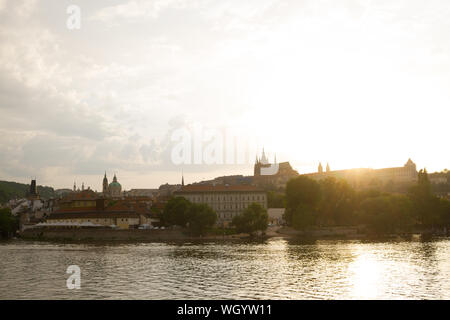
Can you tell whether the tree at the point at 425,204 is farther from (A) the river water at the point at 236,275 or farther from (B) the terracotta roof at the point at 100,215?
(B) the terracotta roof at the point at 100,215

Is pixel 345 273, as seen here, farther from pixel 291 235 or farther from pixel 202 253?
pixel 291 235

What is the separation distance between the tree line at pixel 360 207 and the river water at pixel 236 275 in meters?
40.2

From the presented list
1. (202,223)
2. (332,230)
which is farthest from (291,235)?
(202,223)

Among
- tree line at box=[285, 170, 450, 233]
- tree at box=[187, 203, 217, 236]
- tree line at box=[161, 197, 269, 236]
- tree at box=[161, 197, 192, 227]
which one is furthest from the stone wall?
tree line at box=[285, 170, 450, 233]

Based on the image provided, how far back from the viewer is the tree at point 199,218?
10319 cm

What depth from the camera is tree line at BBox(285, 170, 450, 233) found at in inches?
4203

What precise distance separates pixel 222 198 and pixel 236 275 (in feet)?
356

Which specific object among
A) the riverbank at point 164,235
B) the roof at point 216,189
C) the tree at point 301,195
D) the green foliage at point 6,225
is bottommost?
the riverbank at point 164,235

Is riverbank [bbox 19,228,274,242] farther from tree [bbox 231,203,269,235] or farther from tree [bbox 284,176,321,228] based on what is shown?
tree [bbox 284,176,321,228]

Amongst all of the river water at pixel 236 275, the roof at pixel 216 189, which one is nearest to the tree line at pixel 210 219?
the river water at pixel 236 275

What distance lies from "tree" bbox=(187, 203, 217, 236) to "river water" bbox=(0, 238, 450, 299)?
35.9m

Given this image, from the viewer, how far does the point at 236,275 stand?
44781 millimetres

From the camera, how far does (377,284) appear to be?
3925 cm
